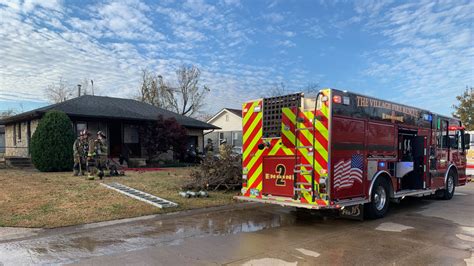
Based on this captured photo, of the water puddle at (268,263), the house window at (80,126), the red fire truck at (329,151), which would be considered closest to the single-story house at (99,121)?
the house window at (80,126)

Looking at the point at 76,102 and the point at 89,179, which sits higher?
the point at 76,102

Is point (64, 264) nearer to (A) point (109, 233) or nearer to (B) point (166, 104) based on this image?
(A) point (109, 233)

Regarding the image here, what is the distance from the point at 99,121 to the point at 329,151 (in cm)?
1690

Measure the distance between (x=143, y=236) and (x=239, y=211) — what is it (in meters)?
3.15

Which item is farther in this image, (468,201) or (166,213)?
(468,201)

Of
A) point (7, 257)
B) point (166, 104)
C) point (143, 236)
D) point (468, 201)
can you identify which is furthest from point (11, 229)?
point (166, 104)

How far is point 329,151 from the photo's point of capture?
23.3 ft

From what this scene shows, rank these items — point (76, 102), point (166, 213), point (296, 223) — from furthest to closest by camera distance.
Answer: point (76, 102) → point (166, 213) → point (296, 223)

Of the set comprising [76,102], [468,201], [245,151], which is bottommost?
[468,201]

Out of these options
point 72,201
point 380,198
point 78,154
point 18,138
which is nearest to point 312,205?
point 380,198

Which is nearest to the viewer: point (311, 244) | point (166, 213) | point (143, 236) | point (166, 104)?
point (311, 244)

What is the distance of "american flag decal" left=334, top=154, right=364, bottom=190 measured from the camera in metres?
7.29

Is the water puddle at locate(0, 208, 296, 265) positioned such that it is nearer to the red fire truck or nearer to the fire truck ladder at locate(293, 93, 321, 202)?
the red fire truck

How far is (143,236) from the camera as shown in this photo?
662 cm
